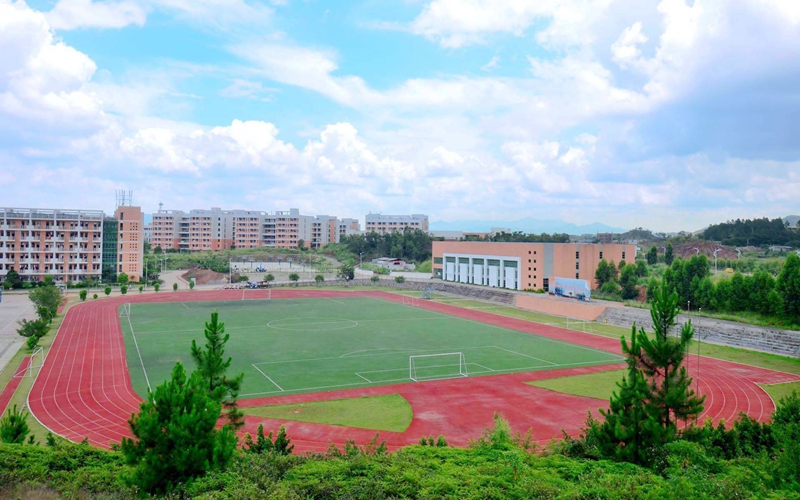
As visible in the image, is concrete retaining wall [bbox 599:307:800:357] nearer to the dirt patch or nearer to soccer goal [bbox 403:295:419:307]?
soccer goal [bbox 403:295:419:307]

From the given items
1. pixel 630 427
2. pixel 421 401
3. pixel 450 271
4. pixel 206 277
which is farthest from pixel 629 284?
pixel 206 277

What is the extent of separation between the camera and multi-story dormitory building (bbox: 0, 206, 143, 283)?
6075 cm

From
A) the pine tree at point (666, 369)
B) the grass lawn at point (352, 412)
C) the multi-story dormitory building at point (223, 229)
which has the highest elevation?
the multi-story dormitory building at point (223, 229)

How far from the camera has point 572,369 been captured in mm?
26641

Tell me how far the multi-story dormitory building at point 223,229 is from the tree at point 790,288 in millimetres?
93190

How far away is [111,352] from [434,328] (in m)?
20.3

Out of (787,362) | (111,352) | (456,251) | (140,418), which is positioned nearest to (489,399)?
(140,418)

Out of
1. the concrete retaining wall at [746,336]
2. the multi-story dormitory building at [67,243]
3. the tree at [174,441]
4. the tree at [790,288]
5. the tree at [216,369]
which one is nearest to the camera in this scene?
the tree at [174,441]

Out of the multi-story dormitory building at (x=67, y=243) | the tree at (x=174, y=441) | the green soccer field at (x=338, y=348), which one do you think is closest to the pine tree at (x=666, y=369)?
the tree at (x=174, y=441)

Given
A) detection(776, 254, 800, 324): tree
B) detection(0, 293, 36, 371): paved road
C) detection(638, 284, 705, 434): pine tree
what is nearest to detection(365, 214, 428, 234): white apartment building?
detection(0, 293, 36, 371): paved road

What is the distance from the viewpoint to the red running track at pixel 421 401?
1750cm

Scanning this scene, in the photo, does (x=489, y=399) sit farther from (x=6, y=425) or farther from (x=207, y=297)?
(x=207, y=297)

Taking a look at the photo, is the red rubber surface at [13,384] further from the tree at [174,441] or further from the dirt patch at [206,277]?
the dirt patch at [206,277]

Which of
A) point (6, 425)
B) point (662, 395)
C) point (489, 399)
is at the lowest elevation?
point (489, 399)
